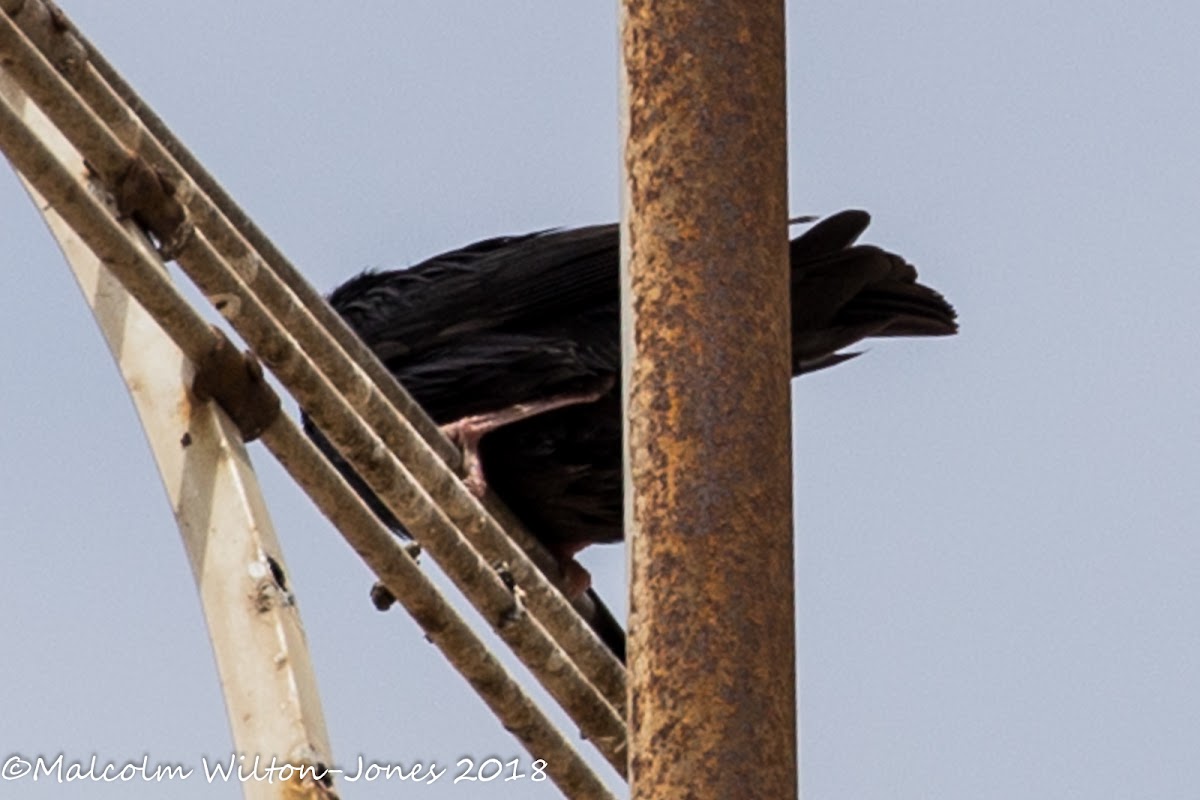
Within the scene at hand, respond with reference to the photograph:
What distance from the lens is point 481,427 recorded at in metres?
6.39

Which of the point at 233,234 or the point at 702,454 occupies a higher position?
the point at 233,234

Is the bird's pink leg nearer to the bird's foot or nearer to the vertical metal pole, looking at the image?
the bird's foot

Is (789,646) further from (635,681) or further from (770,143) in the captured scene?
(770,143)

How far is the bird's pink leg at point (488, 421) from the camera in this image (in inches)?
246

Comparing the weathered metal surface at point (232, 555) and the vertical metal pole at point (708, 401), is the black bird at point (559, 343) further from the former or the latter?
the vertical metal pole at point (708, 401)

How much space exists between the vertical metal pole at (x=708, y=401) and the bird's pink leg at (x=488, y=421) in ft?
9.25

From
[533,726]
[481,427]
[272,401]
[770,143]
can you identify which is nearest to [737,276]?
[770,143]

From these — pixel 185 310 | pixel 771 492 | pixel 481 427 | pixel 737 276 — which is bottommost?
pixel 771 492

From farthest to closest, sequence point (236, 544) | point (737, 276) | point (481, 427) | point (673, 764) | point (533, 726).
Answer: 1. point (481, 427)
2. point (533, 726)
3. point (236, 544)
4. point (737, 276)
5. point (673, 764)

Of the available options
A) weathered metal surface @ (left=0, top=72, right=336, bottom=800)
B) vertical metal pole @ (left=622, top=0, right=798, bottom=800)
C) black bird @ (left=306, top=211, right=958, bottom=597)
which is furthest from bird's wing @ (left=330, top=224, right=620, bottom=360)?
vertical metal pole @ (left=622, top=0, right=798, bottom=800)

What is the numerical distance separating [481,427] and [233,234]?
7.24ft

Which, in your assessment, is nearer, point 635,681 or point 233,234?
point 635,681

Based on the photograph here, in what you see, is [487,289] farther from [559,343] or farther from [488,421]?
[488,421]

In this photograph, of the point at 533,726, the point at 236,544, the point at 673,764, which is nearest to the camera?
the point at 673,764
